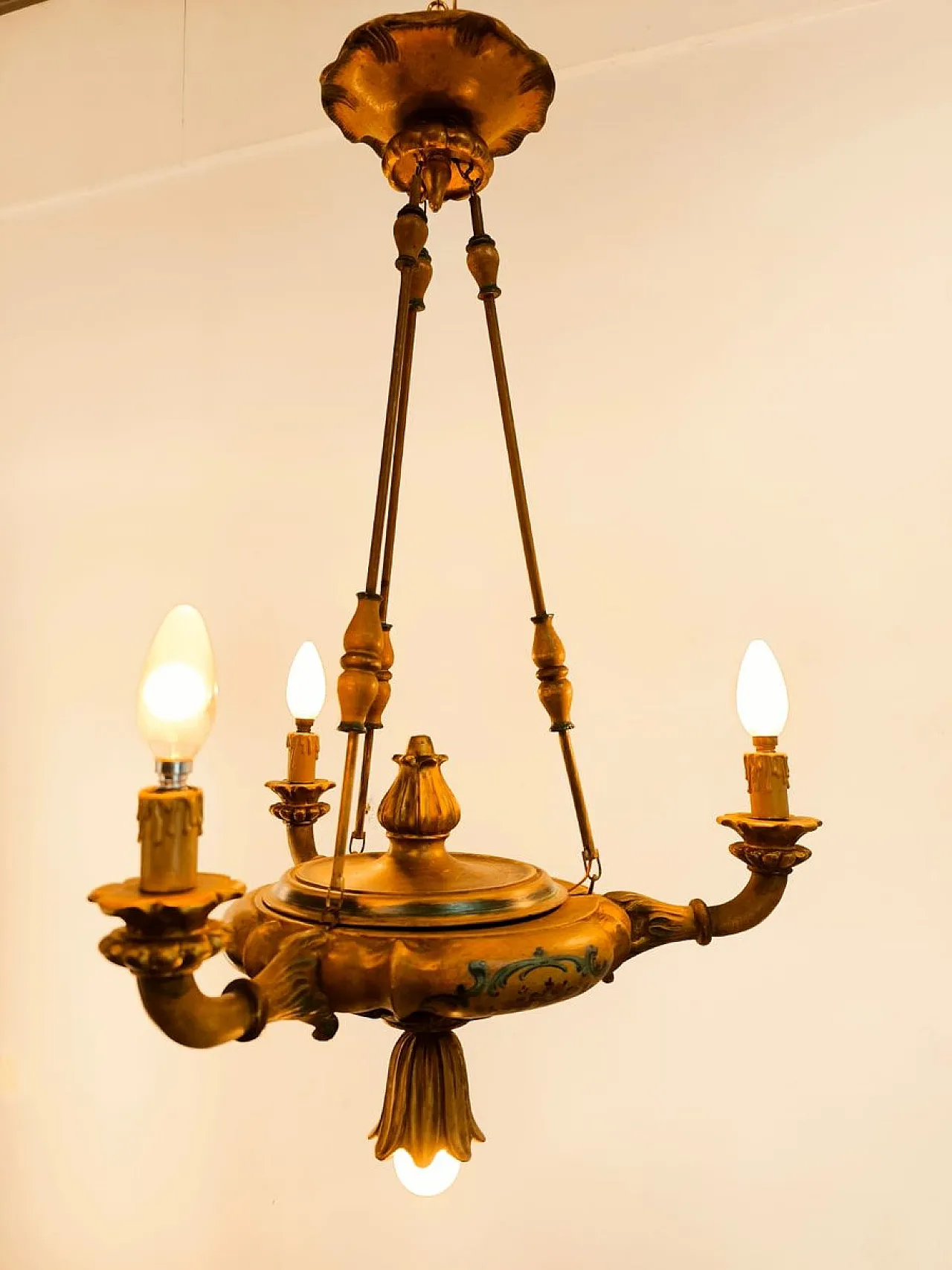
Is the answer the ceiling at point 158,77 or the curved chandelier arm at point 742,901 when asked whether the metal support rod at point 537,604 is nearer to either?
the curved chandelier arm at point 742,901

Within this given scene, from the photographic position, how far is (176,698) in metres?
0.44

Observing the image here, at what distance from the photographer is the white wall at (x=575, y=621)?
125 cm

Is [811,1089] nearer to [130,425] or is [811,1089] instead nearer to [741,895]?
[741,895]

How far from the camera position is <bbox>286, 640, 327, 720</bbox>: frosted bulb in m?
0.85

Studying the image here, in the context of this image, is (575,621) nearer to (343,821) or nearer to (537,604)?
(537,604)

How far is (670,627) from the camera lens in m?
1.37

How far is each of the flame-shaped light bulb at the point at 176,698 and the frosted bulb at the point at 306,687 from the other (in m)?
0.39

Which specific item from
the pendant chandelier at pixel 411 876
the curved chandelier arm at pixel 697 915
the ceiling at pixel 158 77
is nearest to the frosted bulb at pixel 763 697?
the pendant chandelier at pixel 411 876

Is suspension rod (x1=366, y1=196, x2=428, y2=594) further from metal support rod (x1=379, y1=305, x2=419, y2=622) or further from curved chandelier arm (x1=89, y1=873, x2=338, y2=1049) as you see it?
curved chandelier arm (x1=89, y1=873, x2=338, y2=1049)

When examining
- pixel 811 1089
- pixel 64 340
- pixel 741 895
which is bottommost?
pixel 811 1089

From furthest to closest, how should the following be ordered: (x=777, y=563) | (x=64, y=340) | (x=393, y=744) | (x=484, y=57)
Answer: (x=64, y=340)
(x=393, y=744)
(x=777, y=563)
(x=484, y=57)

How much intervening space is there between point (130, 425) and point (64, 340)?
262 millimetres

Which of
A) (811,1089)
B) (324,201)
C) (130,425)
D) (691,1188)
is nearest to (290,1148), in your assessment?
(691,1188)

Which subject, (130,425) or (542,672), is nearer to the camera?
(542,672)
